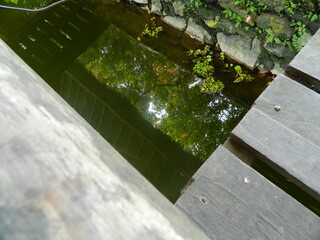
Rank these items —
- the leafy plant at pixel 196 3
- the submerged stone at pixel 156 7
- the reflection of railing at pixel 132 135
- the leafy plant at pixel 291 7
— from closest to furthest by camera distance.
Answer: the reflection of railing at pixel 132 135 < the leafy plant at pixel 291 7 < the leafy plant at pixel 196 3 < the submerged stone at pixel 156 7

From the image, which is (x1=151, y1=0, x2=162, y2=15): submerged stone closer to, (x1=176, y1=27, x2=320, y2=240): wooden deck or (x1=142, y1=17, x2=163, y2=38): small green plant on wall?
(x1=142, y1=17, x2=163, y2=38): small green plant on wall

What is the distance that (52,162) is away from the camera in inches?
16.9

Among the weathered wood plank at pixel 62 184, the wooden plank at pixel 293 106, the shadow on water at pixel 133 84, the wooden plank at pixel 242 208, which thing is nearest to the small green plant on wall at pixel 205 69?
the shadow on water at pixel 133 84

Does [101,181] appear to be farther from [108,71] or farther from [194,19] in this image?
[194,19]

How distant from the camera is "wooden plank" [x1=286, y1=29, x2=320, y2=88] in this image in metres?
1.50

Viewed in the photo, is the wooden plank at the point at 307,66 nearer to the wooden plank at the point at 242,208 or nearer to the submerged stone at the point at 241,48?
the wooden plank at the point at 242,208

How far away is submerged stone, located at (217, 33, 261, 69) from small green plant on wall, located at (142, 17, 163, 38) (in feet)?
3.82

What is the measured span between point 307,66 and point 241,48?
3.01m

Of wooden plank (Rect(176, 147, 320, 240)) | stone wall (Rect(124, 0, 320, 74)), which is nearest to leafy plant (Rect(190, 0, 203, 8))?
stone wall (Rect(124, 0, 320, 74))

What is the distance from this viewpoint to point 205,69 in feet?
14.5

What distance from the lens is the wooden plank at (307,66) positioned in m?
1.50

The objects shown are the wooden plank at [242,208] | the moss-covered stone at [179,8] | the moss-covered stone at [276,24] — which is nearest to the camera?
the wooden plank at [242,208]

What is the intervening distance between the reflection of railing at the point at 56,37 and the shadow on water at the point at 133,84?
0.7 inches

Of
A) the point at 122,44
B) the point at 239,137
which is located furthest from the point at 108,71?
the point at 239,137
